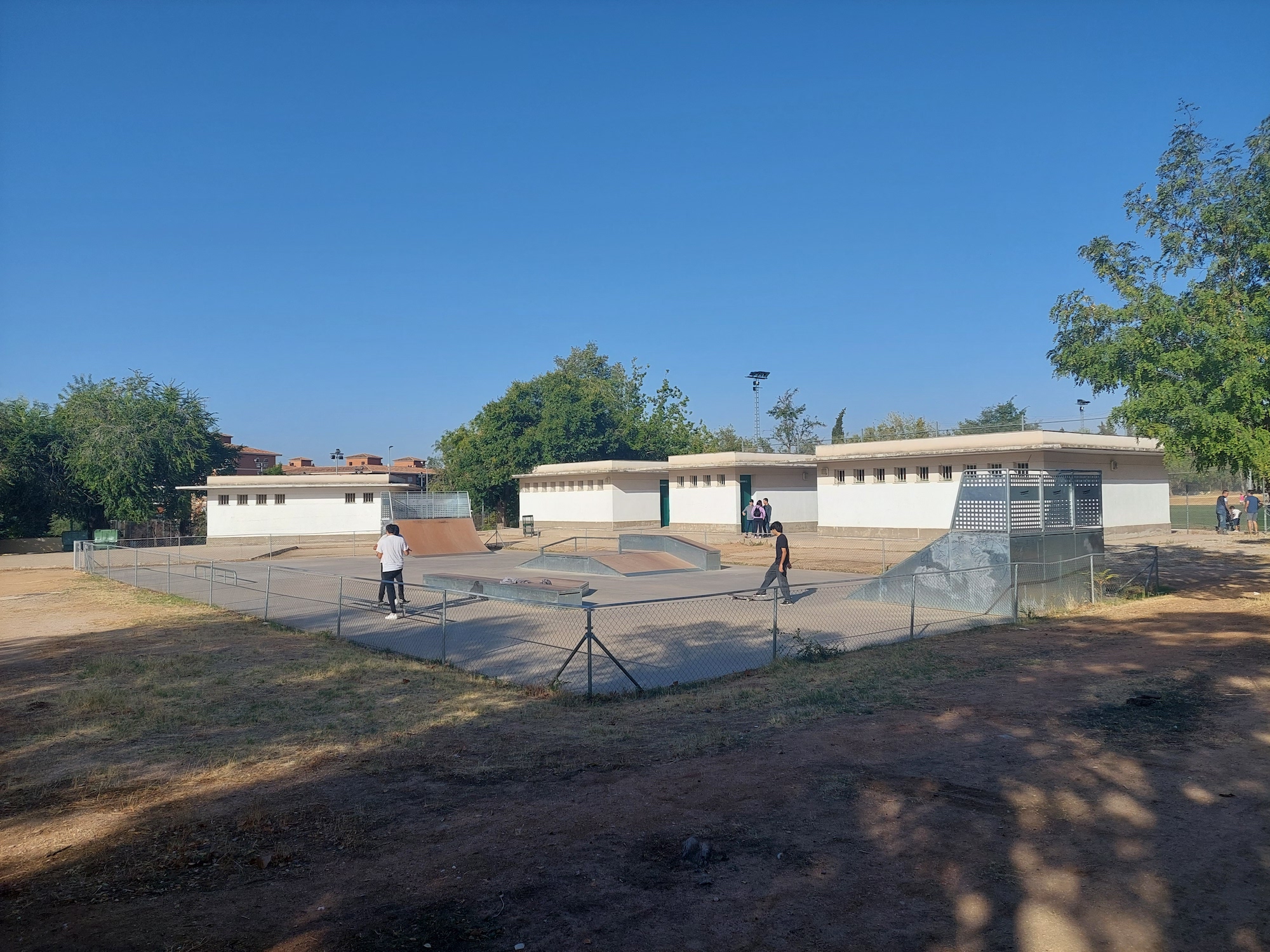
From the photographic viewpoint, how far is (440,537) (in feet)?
113

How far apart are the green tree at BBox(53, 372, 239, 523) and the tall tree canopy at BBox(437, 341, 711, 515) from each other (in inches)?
638

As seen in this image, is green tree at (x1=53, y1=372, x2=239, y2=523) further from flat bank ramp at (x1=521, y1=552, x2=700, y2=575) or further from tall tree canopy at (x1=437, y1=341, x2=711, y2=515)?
flat bank ramp at (x1=521, y1=552, x2=700, y2=575)

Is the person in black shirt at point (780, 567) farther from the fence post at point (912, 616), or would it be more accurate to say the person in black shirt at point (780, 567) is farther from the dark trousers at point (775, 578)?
the fence post at point (912, 616)

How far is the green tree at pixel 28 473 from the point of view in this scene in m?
42.4

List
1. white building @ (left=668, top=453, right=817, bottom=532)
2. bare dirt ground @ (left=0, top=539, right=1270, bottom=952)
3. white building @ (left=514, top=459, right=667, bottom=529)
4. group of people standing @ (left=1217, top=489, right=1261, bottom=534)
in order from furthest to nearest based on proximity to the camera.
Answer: white building @ (left=514, top=459, right=667, bottom=529), white building @ (left=668, top=453, right=817, bottom=532), group of people standing @ (left=1217, top=489, right=1261, bottom=534), bare dirt ground @ (left=0, top=539, right=1270, bottom=952)

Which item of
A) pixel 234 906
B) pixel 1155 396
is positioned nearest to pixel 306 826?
pixel 234 906

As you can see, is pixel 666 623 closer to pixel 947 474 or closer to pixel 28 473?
pixel 947 474

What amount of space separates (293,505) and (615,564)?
81.1 feet

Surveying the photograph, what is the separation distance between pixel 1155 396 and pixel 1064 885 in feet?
43.3

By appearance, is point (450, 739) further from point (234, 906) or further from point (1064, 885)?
point (1064, 885)

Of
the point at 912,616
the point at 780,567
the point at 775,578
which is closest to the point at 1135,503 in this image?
the point at 780,567

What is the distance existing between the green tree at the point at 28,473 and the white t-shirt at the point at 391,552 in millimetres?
36488

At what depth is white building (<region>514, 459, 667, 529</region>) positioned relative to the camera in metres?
45.2

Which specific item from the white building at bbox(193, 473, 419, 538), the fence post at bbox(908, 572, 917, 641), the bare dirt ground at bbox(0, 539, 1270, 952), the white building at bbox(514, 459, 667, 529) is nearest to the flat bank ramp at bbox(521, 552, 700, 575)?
the fence post at bbox(908, 572, 917, 641)
